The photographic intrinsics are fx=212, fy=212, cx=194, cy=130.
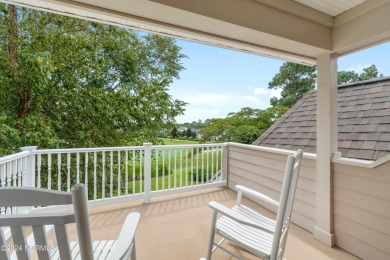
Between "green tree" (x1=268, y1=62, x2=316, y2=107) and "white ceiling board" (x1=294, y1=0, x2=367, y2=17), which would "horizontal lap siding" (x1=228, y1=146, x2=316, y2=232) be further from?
"green tree" (x1=268, y1=62, x2=316, y2=107)

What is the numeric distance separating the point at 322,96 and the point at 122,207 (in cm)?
308

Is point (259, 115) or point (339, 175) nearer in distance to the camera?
point (339, 175)

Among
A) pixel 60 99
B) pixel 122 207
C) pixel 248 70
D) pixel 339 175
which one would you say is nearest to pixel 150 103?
pixel 60 99

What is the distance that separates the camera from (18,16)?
4.94 m

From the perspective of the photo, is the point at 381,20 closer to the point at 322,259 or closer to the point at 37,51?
the point at 322,259

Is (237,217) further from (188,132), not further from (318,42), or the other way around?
(188,132)

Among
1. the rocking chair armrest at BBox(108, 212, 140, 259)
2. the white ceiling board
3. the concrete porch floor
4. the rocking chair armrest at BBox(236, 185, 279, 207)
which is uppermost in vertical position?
the white ceiling board

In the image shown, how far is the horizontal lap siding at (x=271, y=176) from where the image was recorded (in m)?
2.63

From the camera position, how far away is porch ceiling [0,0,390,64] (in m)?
1.65

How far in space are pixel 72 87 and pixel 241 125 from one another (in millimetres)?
5980

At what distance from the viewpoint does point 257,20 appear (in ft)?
6.21

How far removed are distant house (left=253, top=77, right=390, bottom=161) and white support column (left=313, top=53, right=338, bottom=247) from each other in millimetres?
610

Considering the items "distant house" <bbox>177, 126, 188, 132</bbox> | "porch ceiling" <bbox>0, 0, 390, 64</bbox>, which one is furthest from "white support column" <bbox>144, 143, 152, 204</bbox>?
"distant house" <bbox>177, 126, 188, 132</bbox>

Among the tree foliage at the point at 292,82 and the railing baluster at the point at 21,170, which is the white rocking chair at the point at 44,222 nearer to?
the railing baluster at the point at 21,170
